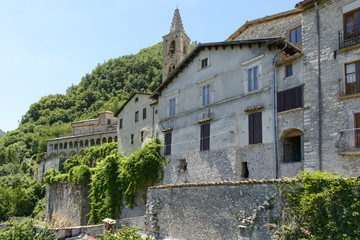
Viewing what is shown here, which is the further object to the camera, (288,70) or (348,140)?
(288,70)

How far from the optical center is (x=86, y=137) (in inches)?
2243

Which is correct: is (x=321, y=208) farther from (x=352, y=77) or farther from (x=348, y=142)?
(x=352, y=77)

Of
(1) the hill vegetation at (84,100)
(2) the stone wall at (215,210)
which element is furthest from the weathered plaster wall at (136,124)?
(1) the hill vegetation at (84,100)

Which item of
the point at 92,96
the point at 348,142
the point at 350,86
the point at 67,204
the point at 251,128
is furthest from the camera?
the point at 92,96

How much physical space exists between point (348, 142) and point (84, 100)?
298 feet

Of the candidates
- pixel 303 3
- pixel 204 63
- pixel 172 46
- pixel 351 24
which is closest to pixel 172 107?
pixel 204 63

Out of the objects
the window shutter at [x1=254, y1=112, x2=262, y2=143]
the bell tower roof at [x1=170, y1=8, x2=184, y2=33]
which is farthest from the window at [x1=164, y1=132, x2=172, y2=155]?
the bell tower roof at [x1=170, y1=8, x2=184, y2=33]

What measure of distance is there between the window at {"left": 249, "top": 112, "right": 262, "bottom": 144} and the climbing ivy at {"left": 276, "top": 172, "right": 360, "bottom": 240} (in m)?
7.94

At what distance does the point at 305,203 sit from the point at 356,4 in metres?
10.5

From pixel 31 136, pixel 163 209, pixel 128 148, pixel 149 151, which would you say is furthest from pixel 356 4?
pixel 31 136

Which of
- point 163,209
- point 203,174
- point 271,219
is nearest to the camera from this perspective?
point 271,219

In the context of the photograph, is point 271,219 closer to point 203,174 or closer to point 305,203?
point 305,203

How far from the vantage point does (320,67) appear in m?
16.8

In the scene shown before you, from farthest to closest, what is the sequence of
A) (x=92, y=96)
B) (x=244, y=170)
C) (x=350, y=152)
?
(x=92, y=96), (x=244, y=170), (x=350, y=152)
